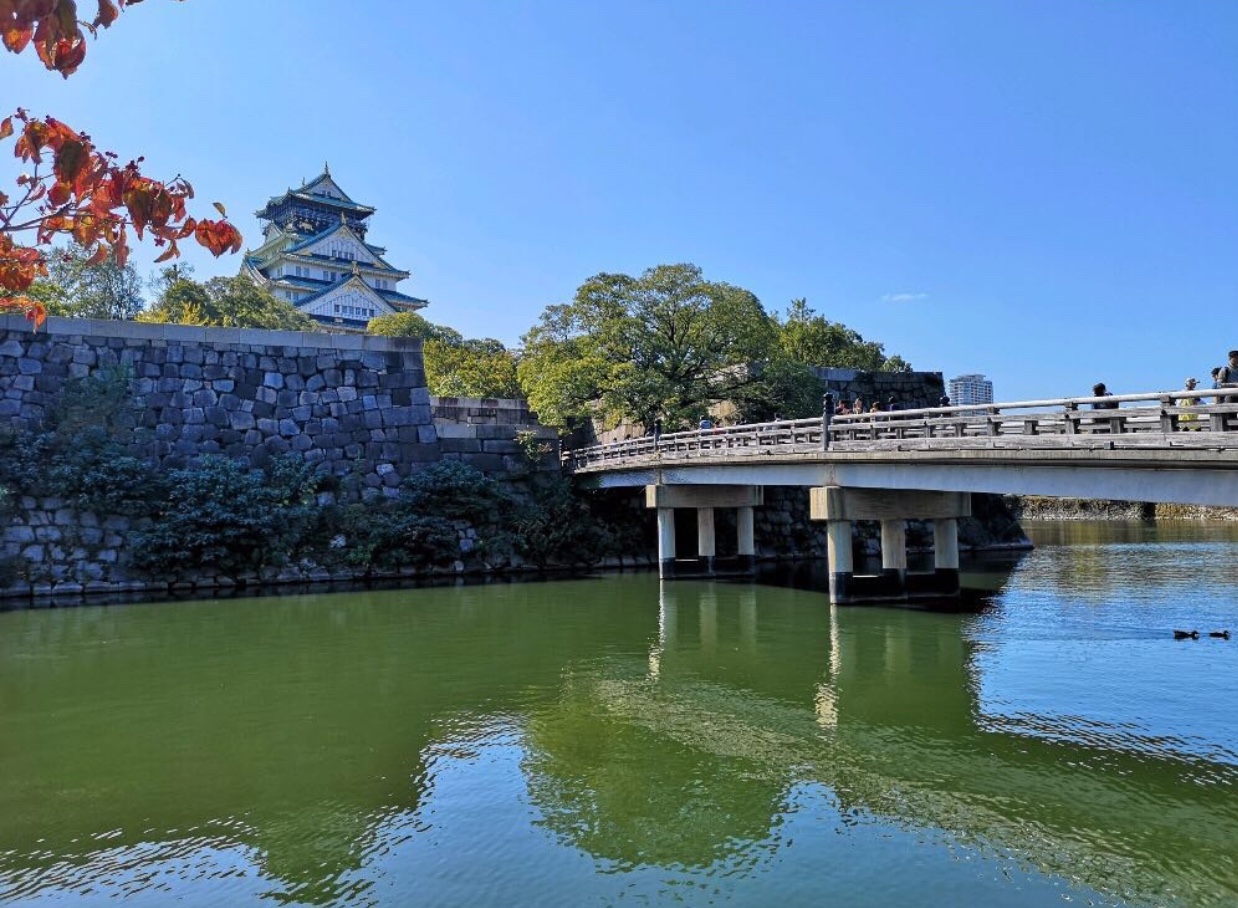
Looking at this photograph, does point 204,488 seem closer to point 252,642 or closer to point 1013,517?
point 252,642

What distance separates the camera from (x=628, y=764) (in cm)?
960

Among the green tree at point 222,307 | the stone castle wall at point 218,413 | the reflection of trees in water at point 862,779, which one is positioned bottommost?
the reflection of trees in water at point 862,779

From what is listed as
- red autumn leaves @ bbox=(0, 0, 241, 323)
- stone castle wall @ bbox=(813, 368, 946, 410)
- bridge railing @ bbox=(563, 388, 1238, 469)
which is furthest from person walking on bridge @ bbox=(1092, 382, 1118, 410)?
stone castle wall @ bbox=(813, 368, 946, 410)

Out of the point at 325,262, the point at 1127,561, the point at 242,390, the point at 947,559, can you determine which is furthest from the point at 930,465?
the point at 325,262

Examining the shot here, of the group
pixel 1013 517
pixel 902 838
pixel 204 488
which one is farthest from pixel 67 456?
pixel 1013 517

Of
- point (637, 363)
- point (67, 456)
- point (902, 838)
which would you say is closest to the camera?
point (902, 838)

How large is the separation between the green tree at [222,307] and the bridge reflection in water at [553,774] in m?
28.3

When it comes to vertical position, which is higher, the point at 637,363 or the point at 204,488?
the point at 637,363

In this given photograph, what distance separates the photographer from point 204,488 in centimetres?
2678

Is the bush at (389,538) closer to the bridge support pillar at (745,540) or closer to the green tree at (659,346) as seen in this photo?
the green tree at (659,346)

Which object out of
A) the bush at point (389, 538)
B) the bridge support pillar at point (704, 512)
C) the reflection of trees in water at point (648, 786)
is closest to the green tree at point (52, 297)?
the bush at point (389, 538)

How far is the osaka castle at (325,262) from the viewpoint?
6169 centimetres

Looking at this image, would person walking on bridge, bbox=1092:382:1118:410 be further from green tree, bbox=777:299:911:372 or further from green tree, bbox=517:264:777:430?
green tree, bbox=777:299:911:372

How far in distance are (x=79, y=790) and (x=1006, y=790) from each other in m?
A: 9.05
